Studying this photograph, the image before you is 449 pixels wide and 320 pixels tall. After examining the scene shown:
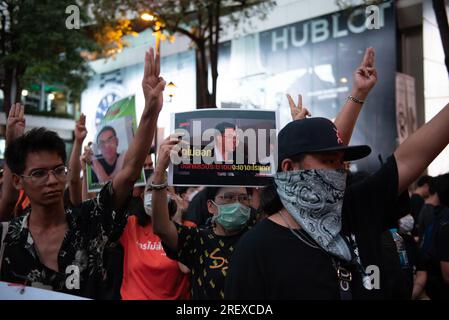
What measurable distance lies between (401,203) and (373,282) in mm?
398

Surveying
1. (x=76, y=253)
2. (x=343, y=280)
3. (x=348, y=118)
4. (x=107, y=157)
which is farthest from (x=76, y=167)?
(x=343, y=280)

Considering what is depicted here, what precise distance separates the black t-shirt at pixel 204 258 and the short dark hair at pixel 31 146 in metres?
0.98

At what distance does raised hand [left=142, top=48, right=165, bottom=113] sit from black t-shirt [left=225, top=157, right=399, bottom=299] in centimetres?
88

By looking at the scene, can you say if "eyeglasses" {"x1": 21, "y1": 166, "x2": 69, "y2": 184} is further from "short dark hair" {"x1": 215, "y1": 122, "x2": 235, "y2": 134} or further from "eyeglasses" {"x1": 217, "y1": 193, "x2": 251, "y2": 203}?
"eyeglasses" {"x1": 217, "y1": 193, "x2": 251, "y2": 203}

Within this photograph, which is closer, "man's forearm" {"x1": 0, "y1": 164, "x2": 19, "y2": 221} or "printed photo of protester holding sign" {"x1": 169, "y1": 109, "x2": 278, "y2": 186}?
"man's forearm" {"x1": 0, "y1": 164, "x2": 19, "y2": 221}

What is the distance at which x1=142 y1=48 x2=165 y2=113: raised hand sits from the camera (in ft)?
8.60

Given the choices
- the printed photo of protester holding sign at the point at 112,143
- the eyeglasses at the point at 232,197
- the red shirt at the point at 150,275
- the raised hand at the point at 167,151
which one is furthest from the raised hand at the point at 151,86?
the red shirt at the point at 150,275

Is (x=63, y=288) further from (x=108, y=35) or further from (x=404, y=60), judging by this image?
(x=404, y=60)

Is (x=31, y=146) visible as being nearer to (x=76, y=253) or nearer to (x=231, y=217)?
(x=76, y=253)

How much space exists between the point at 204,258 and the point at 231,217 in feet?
1.11

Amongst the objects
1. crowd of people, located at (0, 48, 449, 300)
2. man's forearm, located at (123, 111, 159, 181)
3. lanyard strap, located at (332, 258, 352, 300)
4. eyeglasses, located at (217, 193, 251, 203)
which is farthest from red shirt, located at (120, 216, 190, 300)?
lanyard strap, located at (332, 258, 352, 300)

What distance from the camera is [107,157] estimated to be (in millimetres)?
4156

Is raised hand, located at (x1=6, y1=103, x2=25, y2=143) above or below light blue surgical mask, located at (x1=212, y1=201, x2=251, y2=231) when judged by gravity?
above

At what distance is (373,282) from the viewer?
80.9 inches
